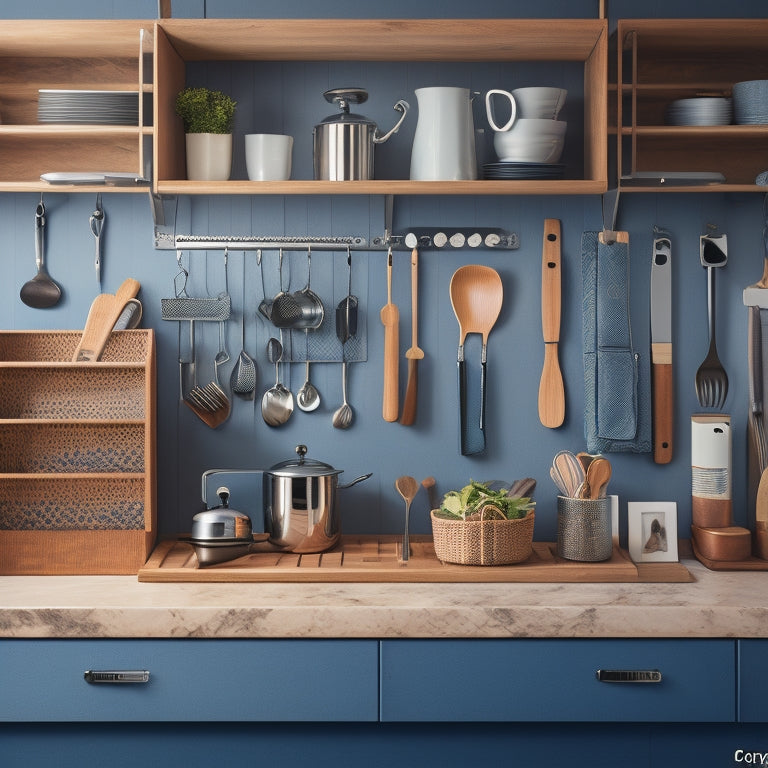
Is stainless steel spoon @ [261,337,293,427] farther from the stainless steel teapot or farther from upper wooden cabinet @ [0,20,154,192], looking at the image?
upper wooden cabinet @ [0,20,154,192]

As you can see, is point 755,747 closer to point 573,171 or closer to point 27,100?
point 573,171

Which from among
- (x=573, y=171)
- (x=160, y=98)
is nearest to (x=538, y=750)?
(x=573, y=171)

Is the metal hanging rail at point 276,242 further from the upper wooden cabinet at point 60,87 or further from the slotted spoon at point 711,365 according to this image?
the slotted spoon at point 711,365

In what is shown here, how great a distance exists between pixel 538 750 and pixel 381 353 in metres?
1.08

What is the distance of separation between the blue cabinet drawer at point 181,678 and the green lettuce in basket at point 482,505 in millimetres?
427

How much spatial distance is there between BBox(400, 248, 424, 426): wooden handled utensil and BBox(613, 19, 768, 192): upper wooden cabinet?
59cm

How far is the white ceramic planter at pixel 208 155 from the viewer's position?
2439mm

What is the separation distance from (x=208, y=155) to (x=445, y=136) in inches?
23.3

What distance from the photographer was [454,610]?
207cm

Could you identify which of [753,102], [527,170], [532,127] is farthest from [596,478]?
[753,102]

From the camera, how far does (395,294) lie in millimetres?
2643

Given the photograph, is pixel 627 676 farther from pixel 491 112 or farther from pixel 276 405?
pixel 491 112

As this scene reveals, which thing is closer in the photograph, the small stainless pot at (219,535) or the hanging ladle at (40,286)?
the small stainless pot at (219,535)

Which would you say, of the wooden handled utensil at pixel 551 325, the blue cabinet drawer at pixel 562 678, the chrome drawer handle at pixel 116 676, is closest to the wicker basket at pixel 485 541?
the blue cabinet drawer at pixel 562 678
